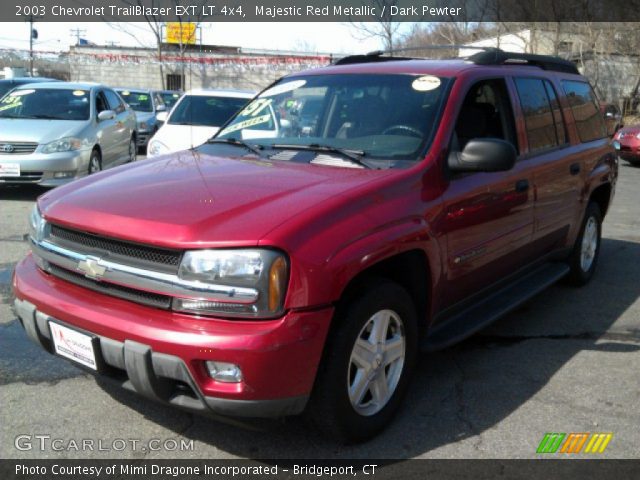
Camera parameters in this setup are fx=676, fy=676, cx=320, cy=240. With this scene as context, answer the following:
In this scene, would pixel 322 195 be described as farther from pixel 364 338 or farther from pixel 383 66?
pixel 383 66

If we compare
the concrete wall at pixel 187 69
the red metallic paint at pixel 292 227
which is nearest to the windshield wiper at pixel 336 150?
the red metallic paint at pixel 292 227

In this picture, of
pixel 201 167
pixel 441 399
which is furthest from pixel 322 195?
pixel 441 399

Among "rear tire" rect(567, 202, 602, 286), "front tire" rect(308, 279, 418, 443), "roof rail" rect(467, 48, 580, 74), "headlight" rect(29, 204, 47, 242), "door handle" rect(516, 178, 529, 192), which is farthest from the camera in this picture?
"rear tire" rect(567, 202, 602, 286)

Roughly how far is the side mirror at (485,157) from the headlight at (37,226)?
2130 mm

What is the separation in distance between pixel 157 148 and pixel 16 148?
1829 millimetres

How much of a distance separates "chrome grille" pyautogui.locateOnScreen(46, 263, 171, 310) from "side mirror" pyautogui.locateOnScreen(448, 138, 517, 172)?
174cm

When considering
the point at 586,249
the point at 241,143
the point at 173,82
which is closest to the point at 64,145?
the point at 241,143

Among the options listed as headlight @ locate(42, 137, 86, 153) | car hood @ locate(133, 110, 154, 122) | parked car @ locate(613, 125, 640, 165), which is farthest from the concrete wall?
headlight @ locate(42, 137, 86, 153)

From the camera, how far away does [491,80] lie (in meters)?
4.32

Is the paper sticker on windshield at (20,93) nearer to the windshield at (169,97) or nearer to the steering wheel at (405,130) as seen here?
the steering wheel at (405,130)

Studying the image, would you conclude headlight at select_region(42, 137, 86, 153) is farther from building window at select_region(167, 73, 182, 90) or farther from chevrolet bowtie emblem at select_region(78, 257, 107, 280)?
building window at select_region(167, 73, 182, 90)

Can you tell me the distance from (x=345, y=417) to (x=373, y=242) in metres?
0.79

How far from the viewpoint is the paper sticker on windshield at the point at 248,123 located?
4500 mm

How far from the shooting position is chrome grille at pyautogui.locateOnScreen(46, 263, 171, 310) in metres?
2.82
